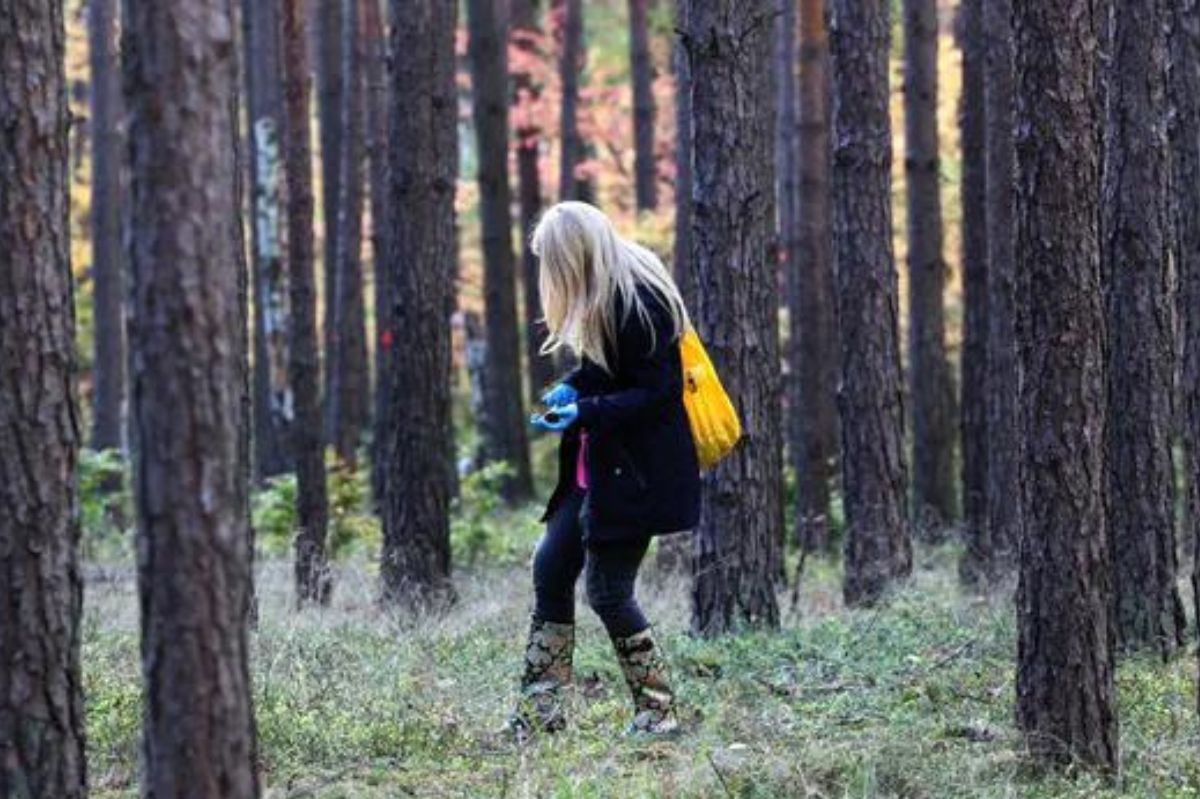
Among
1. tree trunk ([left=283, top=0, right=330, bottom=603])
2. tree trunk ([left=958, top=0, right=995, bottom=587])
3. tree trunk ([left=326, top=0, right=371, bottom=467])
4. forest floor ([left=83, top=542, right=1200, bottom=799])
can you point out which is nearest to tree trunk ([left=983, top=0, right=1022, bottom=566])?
tree trunk ([left=958, top=0, right=995, bottom=587])

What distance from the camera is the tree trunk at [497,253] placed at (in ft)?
68.4

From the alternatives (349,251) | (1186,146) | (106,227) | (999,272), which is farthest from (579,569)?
(106,227)

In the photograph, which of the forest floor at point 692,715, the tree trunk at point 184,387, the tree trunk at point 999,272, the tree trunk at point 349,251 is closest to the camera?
the tree trunk at point 184,387

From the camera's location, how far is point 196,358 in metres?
4.50

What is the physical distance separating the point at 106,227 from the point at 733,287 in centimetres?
1607

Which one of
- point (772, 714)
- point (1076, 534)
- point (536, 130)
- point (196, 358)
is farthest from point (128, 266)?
point (536, 130)

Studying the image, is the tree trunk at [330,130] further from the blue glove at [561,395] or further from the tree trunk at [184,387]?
the tree trunk at [184,387]

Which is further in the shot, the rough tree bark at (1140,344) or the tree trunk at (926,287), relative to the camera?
the tree trunk at (926,287)

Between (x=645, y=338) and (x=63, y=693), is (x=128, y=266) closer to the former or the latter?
(x=63, y=693)

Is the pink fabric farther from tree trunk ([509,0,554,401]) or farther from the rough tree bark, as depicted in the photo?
tree trunk ([509,0,554,401])

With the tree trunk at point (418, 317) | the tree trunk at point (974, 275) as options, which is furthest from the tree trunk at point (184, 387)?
the tree trunk at point (974, 275)

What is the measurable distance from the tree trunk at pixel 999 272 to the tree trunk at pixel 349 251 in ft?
26.7

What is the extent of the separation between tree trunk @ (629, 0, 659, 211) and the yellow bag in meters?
19.3

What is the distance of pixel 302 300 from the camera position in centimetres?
1464
